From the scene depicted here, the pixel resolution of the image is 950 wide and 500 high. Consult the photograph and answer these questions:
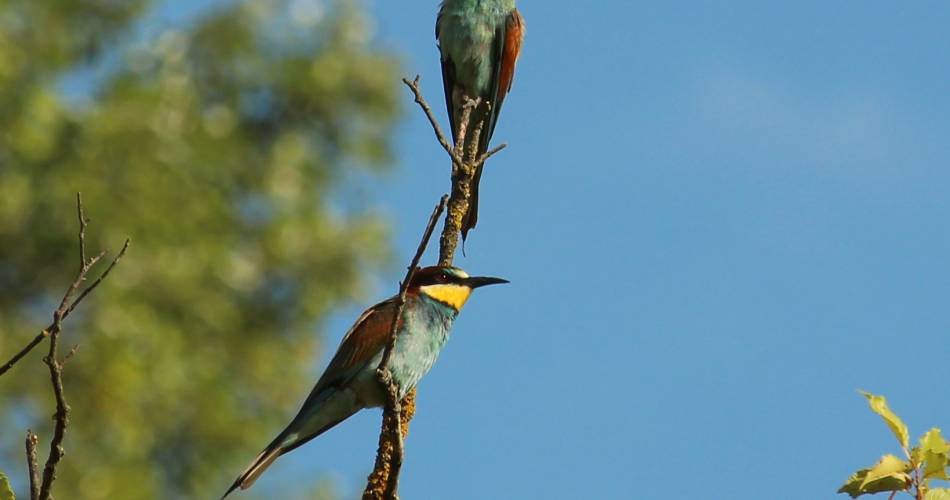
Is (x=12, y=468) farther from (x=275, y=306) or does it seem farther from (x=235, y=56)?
(x=235, y=56)

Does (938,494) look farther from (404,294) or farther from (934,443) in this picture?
(404,294)

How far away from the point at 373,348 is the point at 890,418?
6.44 feet

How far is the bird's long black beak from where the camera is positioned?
3896mm

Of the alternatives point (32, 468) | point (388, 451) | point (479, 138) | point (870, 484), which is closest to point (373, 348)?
point (388, 451)

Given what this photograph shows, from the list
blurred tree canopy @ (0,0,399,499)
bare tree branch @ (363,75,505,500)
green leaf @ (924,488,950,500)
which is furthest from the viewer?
blurred tree canopy @ (0,0,399,499)

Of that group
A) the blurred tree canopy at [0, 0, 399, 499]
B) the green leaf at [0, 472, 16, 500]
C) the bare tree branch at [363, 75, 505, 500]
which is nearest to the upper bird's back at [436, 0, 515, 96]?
the bare tree branch at [363, 75, 505, 500]

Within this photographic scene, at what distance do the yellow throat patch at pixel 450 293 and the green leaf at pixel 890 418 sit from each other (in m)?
1.93

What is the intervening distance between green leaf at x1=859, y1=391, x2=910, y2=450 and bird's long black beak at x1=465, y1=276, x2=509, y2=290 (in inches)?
77.6

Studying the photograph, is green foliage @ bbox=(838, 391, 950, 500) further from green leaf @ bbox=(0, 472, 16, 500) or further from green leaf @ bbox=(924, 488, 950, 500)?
green leaf @ bbox=(0, 472, 16, 500)

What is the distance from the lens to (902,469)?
1.95 m

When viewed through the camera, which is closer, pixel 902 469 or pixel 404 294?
pixel 902 469

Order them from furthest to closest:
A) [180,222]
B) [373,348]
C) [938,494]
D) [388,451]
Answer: [180,222] < [373,348] < [388,451] < [938,494]

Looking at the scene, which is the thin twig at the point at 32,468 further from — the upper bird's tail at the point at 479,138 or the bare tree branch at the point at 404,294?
the upper bird's tail at the point at 479,138

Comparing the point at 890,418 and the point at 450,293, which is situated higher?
the point at 450,293
